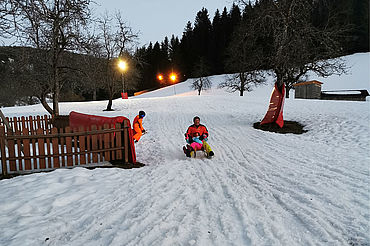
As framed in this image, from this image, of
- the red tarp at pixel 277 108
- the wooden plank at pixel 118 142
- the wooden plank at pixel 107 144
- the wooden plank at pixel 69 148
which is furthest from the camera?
the red tarp at pixel 277 108

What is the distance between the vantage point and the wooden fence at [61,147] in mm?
5000

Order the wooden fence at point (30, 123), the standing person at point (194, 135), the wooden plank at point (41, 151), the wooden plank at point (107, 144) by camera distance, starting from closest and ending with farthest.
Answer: the wooden plank at point (41, 151) → the wooden plank at point (107, 144) → the standing person at point (194, 135) → the wooden fence at point (30, 123)

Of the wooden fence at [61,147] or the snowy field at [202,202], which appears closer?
the snowy field at [202,202]

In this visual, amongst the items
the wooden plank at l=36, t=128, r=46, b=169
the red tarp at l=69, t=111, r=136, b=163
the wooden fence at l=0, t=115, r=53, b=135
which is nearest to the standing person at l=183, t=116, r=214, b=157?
the red tarp at l=69, t=111, r=136, b=163

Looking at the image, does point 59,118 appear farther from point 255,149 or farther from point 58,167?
point 255,149

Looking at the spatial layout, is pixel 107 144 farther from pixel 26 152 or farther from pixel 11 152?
pixel 11 152

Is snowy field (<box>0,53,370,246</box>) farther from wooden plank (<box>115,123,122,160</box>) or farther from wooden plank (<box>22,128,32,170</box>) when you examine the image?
wooden plank (<box>115,123,122,160</box>)

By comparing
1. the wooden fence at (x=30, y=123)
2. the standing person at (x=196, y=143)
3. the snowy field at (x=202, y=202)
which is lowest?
the snowy field at (x=202, y=202)

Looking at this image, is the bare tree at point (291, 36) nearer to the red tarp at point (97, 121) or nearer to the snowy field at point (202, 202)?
the snowy field at point (202, 202)

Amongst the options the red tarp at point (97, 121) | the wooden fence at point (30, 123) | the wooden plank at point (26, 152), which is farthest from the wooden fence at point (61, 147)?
the wooden fence at point (30, 123)

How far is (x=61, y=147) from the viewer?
5332mm

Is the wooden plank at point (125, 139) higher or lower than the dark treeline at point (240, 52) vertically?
lower

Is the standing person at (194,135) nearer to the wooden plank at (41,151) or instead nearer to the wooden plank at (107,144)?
the wooden plank at (107,144)

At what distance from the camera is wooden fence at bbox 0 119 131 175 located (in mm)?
5000
